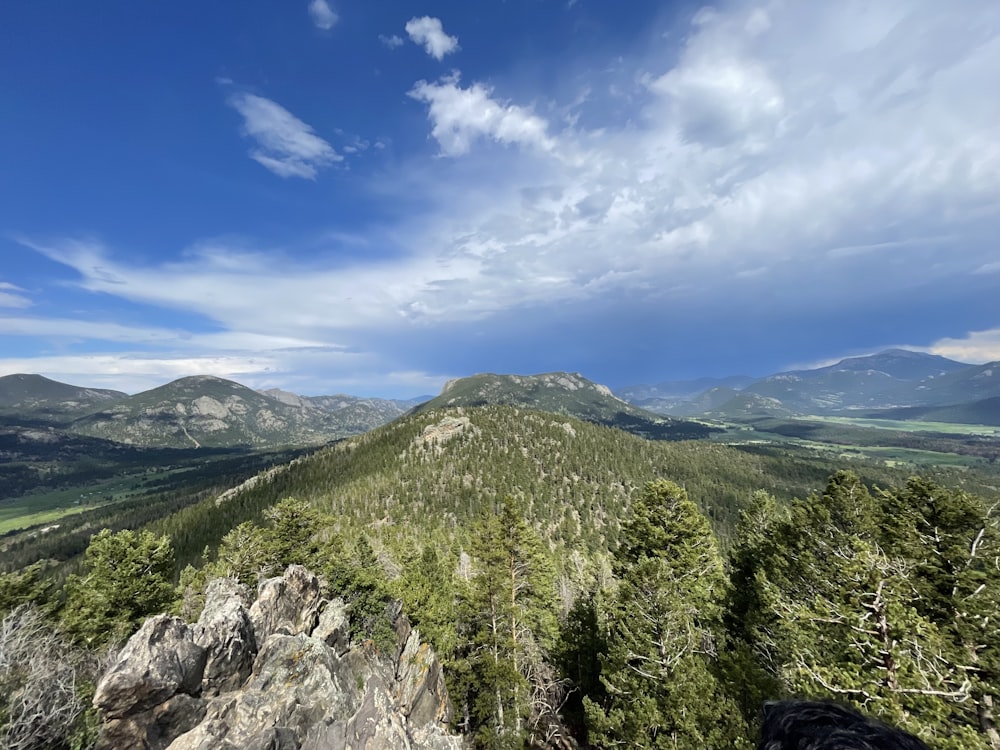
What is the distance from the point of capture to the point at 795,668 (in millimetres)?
15945

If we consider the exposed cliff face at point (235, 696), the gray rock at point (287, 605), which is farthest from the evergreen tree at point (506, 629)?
the gray rock at point (287, 605)

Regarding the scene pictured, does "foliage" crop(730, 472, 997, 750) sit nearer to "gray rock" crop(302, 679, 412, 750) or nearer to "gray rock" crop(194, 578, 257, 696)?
"gray rock" crop(302, 679, 412, 750)

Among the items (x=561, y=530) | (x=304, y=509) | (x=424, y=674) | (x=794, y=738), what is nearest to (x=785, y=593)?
(x=794, y=738)

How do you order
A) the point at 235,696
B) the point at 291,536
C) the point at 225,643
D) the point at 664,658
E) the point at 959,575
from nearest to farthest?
the point at 959,575, the point at 664,658, the point at 235,696, the point at 225,643, the point at 291,536

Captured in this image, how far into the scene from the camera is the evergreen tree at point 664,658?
18.7m

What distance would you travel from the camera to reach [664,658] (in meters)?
20.6

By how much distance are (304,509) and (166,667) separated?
28.6 metres

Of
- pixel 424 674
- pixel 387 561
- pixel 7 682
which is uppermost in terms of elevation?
pixel 7 682

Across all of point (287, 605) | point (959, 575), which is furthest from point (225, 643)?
point (959, 575)

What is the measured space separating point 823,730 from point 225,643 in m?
31.5

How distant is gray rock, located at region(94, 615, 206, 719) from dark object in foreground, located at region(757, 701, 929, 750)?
27.4m

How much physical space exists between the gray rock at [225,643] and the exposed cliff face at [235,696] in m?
0.06

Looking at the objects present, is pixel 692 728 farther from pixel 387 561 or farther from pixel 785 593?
pixel 387 561

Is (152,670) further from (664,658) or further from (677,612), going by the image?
(677,612)
